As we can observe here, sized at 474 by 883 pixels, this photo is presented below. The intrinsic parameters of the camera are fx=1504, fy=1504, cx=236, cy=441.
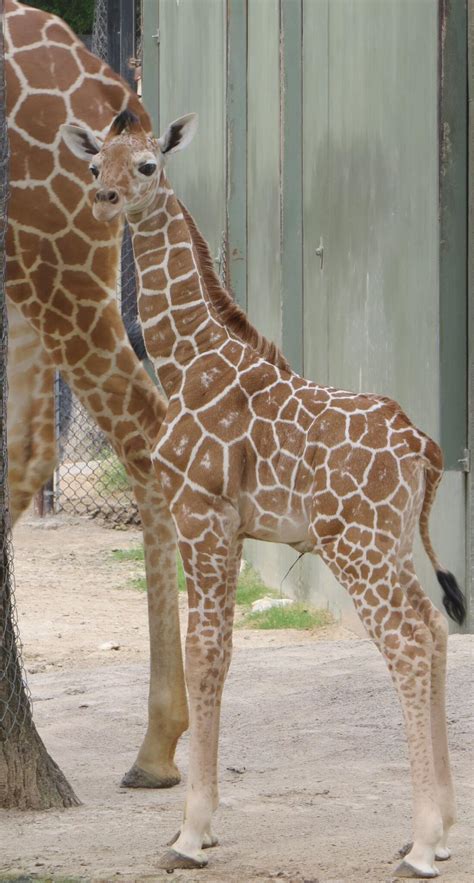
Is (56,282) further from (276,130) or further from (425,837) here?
(276,130)

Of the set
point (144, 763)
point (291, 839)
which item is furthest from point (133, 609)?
point (291, 839)

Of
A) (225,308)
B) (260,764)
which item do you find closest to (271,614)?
(260,764)

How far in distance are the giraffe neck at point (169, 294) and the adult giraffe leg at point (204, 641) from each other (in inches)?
18.2

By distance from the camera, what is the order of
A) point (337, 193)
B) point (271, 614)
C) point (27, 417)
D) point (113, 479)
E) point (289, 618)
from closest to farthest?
point (27, 417) < point (337, 193) < point (289, 618) < point (271, 614) < point (113, 479)

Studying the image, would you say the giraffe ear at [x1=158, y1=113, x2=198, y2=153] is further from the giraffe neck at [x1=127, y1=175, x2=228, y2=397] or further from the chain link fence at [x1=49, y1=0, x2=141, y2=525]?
the chain link fence at [x1=49, y1=0, x2=141, y2=525]

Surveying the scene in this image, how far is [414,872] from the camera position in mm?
3965

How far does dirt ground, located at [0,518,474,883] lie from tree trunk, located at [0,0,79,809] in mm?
88

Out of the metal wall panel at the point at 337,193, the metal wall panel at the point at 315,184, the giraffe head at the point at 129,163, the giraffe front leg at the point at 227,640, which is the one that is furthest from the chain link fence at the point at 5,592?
the metal wall panel at the point at 315,184

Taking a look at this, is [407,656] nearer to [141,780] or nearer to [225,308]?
[225,308]

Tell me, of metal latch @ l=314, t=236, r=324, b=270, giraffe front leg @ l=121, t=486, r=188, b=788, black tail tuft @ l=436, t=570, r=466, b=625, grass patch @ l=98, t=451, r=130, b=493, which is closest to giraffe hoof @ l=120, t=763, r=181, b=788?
giraffe front leg @ l=121, t=486, r=188, b=788

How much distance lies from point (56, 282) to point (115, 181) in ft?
3.87

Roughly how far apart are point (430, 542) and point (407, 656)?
47 centimetres

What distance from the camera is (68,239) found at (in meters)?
5.54

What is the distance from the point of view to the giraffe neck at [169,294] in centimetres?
450
